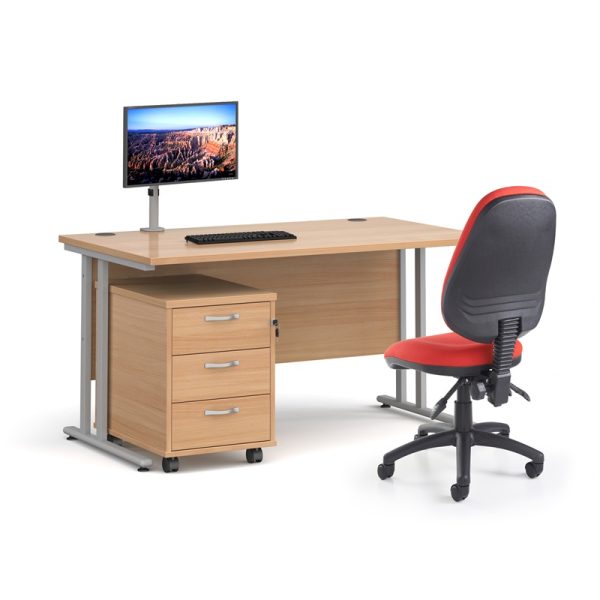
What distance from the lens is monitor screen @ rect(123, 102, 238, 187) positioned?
733 cm

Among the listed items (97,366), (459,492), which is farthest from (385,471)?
(97,366)

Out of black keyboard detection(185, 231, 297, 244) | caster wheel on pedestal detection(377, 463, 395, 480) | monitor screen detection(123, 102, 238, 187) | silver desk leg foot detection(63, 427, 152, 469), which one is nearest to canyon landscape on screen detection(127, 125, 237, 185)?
monitor screen detection(123, 102, 238, 187)

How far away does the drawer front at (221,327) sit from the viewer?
6746 mm

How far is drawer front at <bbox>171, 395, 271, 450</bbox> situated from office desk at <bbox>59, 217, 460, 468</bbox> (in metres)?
0.21

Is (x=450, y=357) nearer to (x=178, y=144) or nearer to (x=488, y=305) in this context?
(x=488, y=305)

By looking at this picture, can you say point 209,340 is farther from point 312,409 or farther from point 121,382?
point 312,409

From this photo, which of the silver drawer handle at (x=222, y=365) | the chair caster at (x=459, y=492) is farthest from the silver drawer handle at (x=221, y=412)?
the chair caster at (x=459, y=492)

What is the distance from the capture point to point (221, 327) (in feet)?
22.4

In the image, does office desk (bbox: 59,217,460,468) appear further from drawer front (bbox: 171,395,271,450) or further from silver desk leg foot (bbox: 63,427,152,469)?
drawer front (bbox: 171,395,271,450)

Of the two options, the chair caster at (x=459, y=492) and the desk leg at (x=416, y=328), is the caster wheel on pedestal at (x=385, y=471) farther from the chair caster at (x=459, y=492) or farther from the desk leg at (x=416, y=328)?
the desk leg at (x=416, y=328)

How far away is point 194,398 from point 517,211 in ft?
4.96

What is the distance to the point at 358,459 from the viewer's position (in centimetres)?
705

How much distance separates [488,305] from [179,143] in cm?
176

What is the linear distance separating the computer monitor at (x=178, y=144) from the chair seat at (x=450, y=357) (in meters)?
1.48
